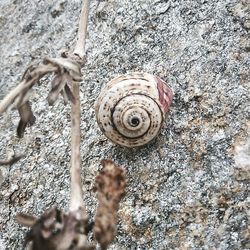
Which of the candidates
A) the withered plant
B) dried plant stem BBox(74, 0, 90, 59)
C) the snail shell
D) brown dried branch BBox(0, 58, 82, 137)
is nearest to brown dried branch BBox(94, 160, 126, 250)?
the withered plant

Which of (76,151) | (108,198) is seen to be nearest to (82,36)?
(76,151)

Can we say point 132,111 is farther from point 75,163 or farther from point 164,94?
point 75,163

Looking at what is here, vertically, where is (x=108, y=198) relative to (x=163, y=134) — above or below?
above

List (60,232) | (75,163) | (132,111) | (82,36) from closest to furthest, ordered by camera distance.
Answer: (60,232), (75,163), (82,36), (132,111)

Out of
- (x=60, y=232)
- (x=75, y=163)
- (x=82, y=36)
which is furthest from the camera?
(x=82, y=36)

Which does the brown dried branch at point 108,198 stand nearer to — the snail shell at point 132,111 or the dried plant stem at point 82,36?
the dried plant stem at point 82,36

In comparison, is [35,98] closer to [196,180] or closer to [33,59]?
[33,59]

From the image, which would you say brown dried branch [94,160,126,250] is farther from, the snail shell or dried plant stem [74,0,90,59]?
the snail shell
